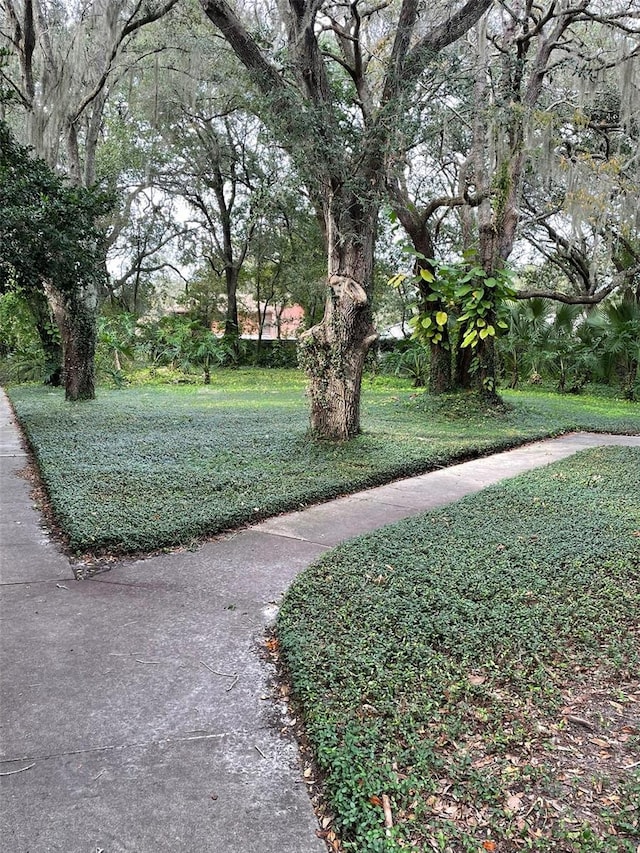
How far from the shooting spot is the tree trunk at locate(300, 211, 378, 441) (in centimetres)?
632

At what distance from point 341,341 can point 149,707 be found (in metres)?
4.64

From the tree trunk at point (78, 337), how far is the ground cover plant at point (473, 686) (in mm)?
8289

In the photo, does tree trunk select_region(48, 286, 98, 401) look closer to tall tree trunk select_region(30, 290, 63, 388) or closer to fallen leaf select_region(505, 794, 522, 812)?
tall tree trunk select_region(30, 290, 63, 388)

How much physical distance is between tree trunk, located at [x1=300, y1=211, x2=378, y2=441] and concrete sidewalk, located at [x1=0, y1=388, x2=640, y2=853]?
2.74m

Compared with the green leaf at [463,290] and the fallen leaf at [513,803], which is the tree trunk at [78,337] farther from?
the fallen leaf at [513,803]

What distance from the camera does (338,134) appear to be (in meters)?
6.02

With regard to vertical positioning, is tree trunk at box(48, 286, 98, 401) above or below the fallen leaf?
above

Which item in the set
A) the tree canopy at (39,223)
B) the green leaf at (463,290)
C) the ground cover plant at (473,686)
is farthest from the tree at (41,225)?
the ground cover plant at (473,686)

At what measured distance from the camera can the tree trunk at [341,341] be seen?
632 cm

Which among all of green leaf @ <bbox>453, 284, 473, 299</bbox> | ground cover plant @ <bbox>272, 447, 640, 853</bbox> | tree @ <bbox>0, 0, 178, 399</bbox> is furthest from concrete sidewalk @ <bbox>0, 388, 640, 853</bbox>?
tree @ <bbox>0, 0, 178, 399</bbox>

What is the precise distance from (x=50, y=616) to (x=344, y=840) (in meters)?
1.73

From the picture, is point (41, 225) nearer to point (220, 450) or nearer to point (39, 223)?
point (39, 223)

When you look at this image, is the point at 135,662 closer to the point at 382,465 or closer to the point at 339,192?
the point at 382,465

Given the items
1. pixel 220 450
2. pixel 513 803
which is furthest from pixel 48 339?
pixel 513 803
